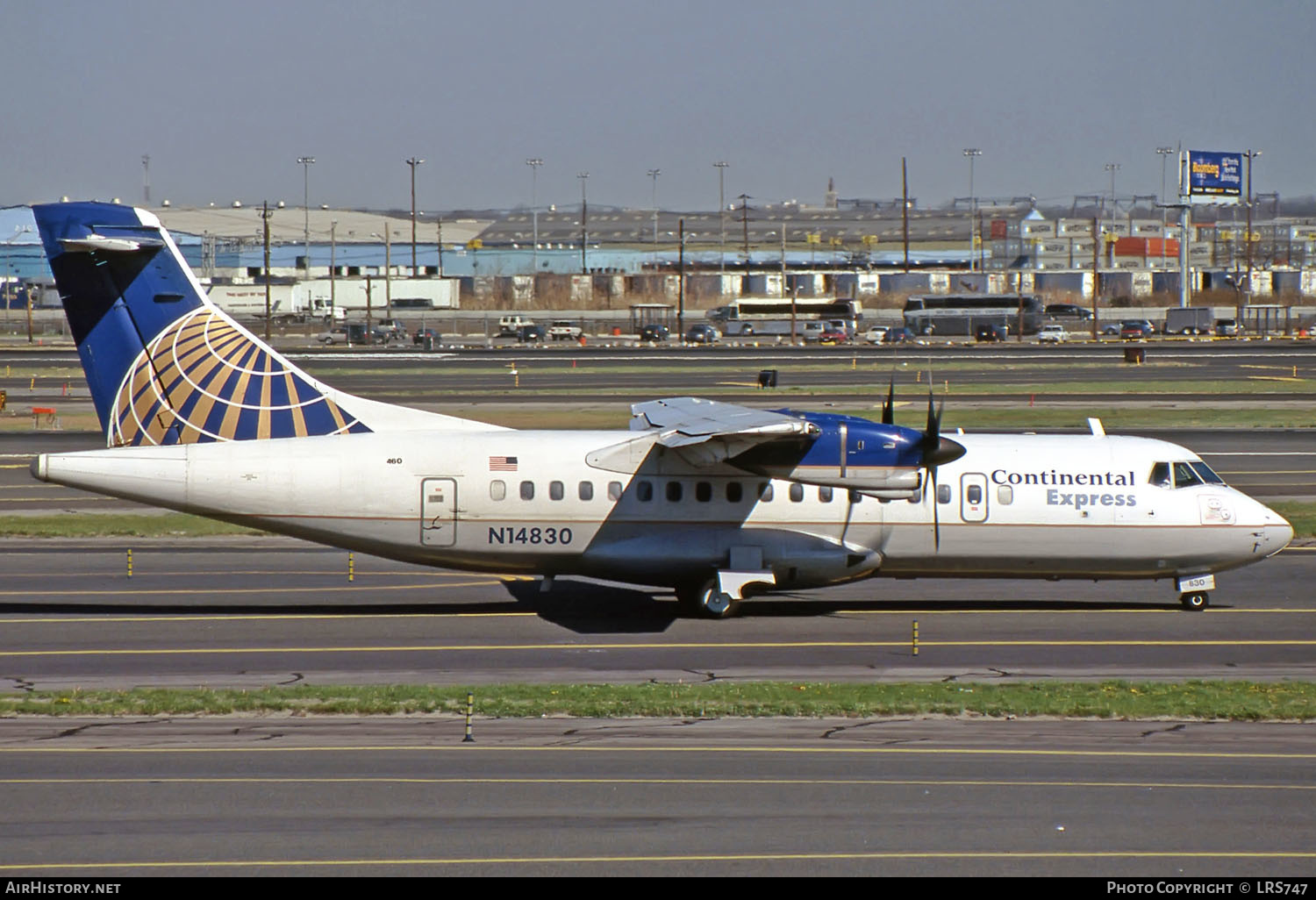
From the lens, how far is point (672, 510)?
2511 cm

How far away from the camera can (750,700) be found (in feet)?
62.1

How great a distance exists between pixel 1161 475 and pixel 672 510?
31.4 ft

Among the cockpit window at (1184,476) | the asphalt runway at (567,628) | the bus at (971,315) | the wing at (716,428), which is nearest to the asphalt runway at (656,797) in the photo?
the asphalt runway at (567,628)

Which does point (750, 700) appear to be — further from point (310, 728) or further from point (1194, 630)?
point (1194, 630)

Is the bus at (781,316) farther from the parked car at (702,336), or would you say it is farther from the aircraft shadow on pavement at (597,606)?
the aircraft shadow on pavement at (597,606)

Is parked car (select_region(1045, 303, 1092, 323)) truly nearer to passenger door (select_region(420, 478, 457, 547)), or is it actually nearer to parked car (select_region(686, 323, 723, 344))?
parked car (select_region(686, 323, 723, 344))

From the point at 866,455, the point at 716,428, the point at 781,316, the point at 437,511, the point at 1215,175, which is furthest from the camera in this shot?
the point at 1215,175

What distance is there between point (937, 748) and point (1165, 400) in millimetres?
51236

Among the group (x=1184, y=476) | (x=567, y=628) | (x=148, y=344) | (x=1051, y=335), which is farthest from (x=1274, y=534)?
(x=1051, y=335)

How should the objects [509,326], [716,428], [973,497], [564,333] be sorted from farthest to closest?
[509,326]
[564,333]
[973,497]
[716,428]

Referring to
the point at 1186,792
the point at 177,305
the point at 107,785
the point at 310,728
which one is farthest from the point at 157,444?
the point at 1186,792

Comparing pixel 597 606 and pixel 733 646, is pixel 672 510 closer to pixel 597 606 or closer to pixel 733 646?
pixel 597 606

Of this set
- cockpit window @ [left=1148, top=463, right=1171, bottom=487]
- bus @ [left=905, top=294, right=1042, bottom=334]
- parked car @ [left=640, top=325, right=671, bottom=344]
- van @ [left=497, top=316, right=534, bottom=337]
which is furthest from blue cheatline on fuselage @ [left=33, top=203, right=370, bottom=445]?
bus @ [left=905, top=294, right=1042, bottom=334]

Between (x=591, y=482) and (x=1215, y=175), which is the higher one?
(x=1215, y=175)
